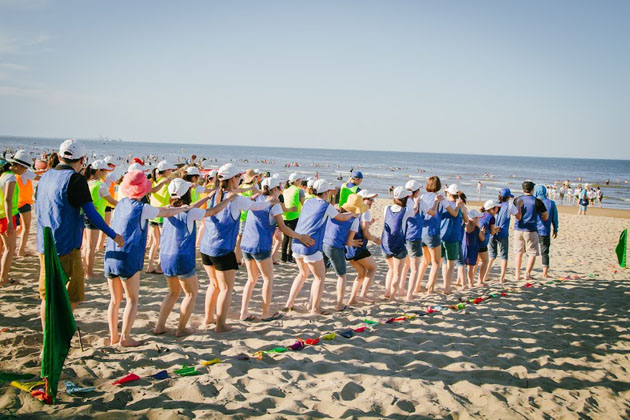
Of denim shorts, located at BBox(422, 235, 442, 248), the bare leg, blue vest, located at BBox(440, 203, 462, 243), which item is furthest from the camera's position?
blue vest, located at BBox(440, 203, 462, 243)

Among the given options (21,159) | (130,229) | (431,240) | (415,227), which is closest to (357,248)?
(415,227)

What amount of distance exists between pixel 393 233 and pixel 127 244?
13.4 ft

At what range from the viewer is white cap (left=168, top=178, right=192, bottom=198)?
443 centimetres

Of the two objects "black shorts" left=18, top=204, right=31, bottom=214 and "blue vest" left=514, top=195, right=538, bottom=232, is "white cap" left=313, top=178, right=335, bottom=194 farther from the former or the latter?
"black shorts" left=18, top=204, right=31, bottom=214

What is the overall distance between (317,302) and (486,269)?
4.38 metres

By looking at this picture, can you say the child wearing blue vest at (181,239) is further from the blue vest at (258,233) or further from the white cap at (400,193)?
the white cap at (400,193)

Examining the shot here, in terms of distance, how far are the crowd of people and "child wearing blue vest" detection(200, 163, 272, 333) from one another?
13 mm

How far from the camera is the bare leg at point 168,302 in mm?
4613

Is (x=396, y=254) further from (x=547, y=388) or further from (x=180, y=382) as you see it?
(x=180, y=382)

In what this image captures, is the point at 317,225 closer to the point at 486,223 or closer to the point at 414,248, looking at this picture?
the point at 414,248

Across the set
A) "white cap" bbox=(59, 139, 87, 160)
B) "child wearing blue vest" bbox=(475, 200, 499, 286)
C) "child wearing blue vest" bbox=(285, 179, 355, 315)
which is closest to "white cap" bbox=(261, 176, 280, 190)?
"child wearing blue vest" bbox=(285, 179, 355, 315)

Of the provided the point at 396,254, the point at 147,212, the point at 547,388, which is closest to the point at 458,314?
the point at 396,254

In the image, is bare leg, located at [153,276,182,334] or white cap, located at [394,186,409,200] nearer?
bare leg, located at [153,276,182,334]

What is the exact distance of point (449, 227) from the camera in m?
7.31
